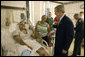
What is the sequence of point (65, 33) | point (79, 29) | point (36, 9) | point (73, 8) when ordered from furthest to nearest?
point (73, 8) < point (36, 9) < point (79, 29) < point (65, 33)

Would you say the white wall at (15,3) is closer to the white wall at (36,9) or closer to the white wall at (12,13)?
the white wall at (12,13)

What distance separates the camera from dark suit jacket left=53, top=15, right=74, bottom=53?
3.81 feet

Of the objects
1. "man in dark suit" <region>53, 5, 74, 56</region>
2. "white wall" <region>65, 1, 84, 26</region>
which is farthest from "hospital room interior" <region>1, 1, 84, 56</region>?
"white wall" <region>65, 1, 84, 26</region>

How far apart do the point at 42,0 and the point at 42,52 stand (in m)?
1.60

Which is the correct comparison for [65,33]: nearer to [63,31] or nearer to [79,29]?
[63,31]

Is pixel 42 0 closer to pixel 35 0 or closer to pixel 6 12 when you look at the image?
pixel 35 0

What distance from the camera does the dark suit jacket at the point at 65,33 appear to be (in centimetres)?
116

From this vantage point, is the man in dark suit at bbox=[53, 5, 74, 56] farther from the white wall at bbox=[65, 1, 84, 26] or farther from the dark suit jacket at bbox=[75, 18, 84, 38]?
the white wall at bbox=[65, 1, 84, 26]

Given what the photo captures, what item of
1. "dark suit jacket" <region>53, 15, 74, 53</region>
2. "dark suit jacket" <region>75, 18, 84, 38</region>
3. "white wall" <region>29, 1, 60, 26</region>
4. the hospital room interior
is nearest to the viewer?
"dark suit jacket" <region>53, 15, 74, 53</region>

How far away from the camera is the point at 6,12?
1.83m

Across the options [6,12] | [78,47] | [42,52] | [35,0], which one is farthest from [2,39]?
[78,47]

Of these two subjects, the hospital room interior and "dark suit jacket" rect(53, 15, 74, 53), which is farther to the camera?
the hospital room interior

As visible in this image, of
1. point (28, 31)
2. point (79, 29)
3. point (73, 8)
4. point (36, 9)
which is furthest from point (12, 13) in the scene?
point (73, 8)

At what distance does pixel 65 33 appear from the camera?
1211mm
